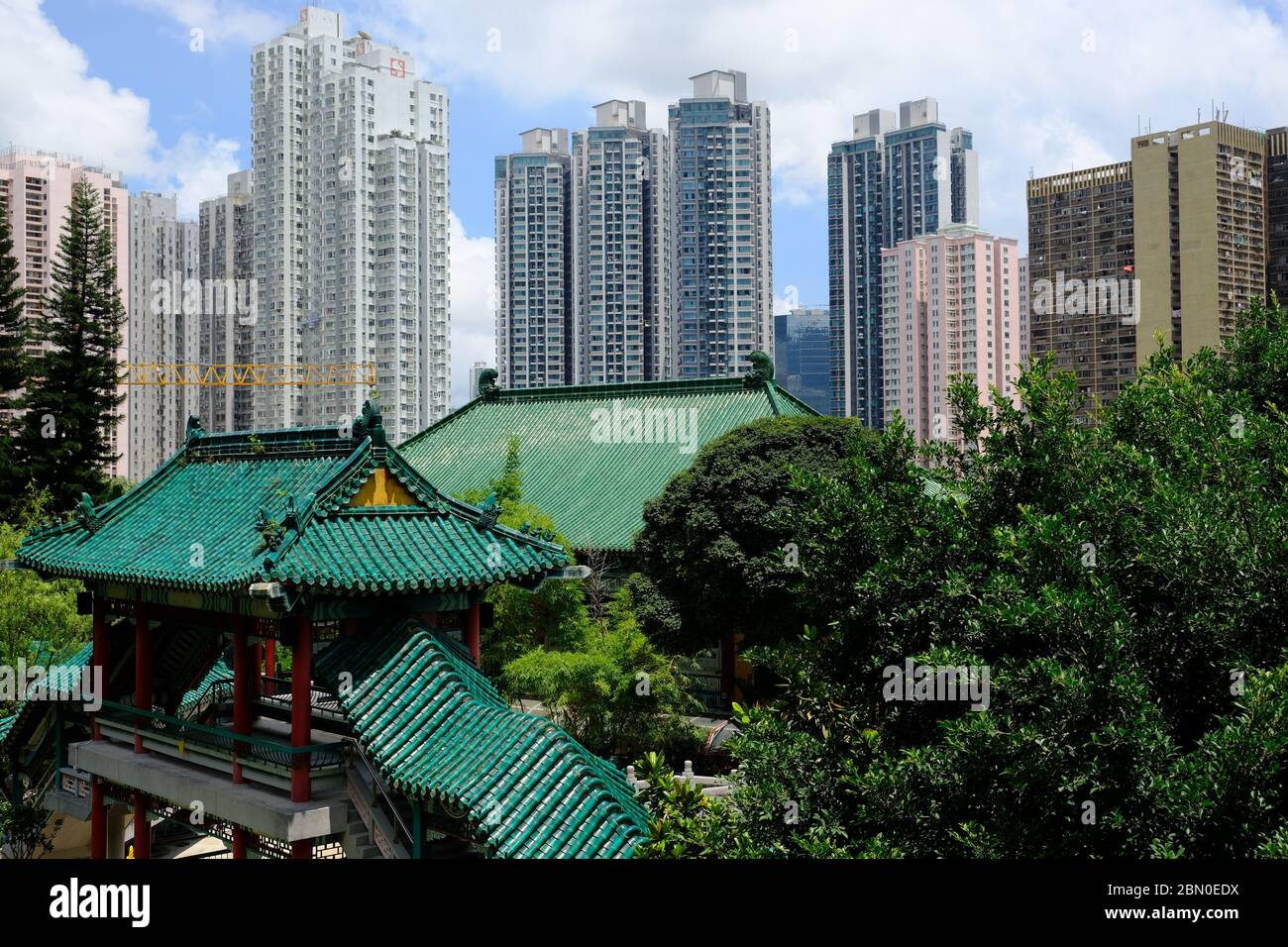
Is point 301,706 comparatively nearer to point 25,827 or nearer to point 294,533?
point 294,533

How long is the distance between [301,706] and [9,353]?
1067 inches

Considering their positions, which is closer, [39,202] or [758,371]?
[758,371]

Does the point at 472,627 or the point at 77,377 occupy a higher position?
the point at 77,377

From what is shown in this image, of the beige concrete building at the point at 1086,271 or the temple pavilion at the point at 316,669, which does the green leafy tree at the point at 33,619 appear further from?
the beige concrete building at the point at 1086,271

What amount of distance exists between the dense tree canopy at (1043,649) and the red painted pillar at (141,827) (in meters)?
7.46

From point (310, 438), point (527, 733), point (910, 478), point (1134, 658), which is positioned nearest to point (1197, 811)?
point (1134, 658)

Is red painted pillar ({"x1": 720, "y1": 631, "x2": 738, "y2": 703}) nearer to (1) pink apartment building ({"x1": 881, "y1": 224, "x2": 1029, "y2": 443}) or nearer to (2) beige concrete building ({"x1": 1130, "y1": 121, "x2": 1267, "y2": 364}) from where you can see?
(2) beige concrete building ({"x1": 1130, "y1": 121, "x2": 1267, "y2": 364})

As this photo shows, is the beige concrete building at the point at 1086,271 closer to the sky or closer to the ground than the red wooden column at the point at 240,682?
closer to the sky

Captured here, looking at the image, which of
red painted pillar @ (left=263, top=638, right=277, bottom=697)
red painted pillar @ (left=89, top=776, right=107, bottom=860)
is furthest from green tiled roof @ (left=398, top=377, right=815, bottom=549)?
red painted pillar @ (left=89, top=776, right=107, bottom=860)

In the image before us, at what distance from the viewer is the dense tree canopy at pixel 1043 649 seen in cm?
681

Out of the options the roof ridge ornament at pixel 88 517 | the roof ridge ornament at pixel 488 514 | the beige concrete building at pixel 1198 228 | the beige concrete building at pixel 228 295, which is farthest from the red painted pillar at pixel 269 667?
the beige concrete building at pixel 228 295

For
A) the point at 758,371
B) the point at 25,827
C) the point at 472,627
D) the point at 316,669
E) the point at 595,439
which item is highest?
the point at 758,371

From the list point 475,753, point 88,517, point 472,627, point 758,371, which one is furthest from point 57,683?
point 758,371

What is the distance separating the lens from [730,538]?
A: 79.5 ft
